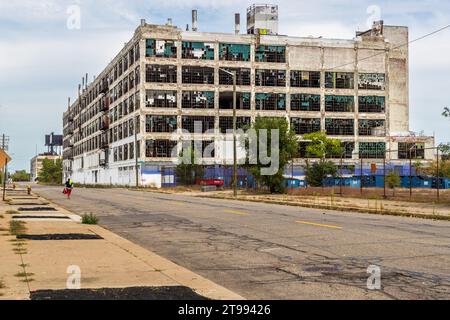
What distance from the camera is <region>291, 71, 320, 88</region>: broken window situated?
278 ft

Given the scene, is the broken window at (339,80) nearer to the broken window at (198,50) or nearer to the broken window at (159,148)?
the broken window at (198,50)

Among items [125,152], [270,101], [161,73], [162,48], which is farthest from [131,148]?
A: [270,101]

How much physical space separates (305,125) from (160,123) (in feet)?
70.3

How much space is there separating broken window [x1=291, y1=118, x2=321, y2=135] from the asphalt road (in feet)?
218

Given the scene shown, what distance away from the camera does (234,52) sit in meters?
82.8

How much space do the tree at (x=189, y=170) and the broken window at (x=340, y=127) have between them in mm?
21732

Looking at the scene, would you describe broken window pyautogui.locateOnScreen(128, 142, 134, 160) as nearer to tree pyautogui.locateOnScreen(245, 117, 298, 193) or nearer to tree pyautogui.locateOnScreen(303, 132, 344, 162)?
tree pyautogui.locateOnScreen(303, 132, 344, 162)

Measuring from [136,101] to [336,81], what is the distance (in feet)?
97.2

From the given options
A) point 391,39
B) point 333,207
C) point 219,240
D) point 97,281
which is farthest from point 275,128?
point 391,39

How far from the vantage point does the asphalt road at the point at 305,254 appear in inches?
305

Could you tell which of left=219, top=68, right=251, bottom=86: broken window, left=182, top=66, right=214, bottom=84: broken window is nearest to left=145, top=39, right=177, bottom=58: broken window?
left=182, top=66, right=214, bottom=84: broken window

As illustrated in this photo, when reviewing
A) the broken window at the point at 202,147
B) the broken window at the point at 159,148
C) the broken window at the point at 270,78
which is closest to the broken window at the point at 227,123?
the broken window at the point at 202,147

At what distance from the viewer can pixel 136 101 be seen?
81688 mm
